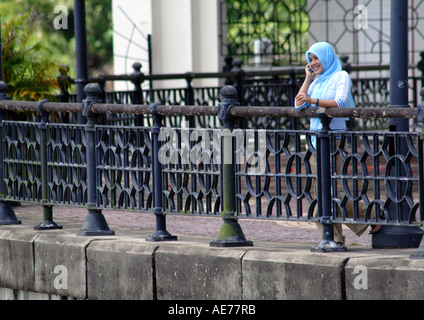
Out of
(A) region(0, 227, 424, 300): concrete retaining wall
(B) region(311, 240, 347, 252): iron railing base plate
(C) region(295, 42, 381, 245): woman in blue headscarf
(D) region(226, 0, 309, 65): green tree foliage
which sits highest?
(D) region(226, 0, 309, 65): green tree foliage

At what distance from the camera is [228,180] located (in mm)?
6629

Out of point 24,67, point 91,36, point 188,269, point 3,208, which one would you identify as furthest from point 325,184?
point 91,36

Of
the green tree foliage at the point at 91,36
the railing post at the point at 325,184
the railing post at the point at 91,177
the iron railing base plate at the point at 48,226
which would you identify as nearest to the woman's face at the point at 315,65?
the railing post at the point at 325,184

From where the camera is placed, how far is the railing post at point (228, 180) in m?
6.59

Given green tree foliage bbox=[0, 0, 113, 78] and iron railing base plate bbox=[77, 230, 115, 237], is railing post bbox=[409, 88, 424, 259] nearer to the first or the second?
iron railing base plate bbox=[77, 230, 115, 237]

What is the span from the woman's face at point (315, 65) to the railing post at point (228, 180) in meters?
0.60

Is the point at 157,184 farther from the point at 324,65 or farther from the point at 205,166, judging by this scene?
the point at 324,65

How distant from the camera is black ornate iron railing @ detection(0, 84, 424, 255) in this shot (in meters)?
6.05

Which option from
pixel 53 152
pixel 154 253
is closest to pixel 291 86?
pixel 53 152

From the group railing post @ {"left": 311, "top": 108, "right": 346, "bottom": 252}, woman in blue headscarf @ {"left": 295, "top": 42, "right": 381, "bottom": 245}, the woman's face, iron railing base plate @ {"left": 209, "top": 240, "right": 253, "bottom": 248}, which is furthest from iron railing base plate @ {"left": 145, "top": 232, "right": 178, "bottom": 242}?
the woman's face

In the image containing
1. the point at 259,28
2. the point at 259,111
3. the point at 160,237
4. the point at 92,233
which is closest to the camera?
the point at 259,111

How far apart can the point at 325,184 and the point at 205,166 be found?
96 cm

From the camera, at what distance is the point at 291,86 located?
45.7 ft
